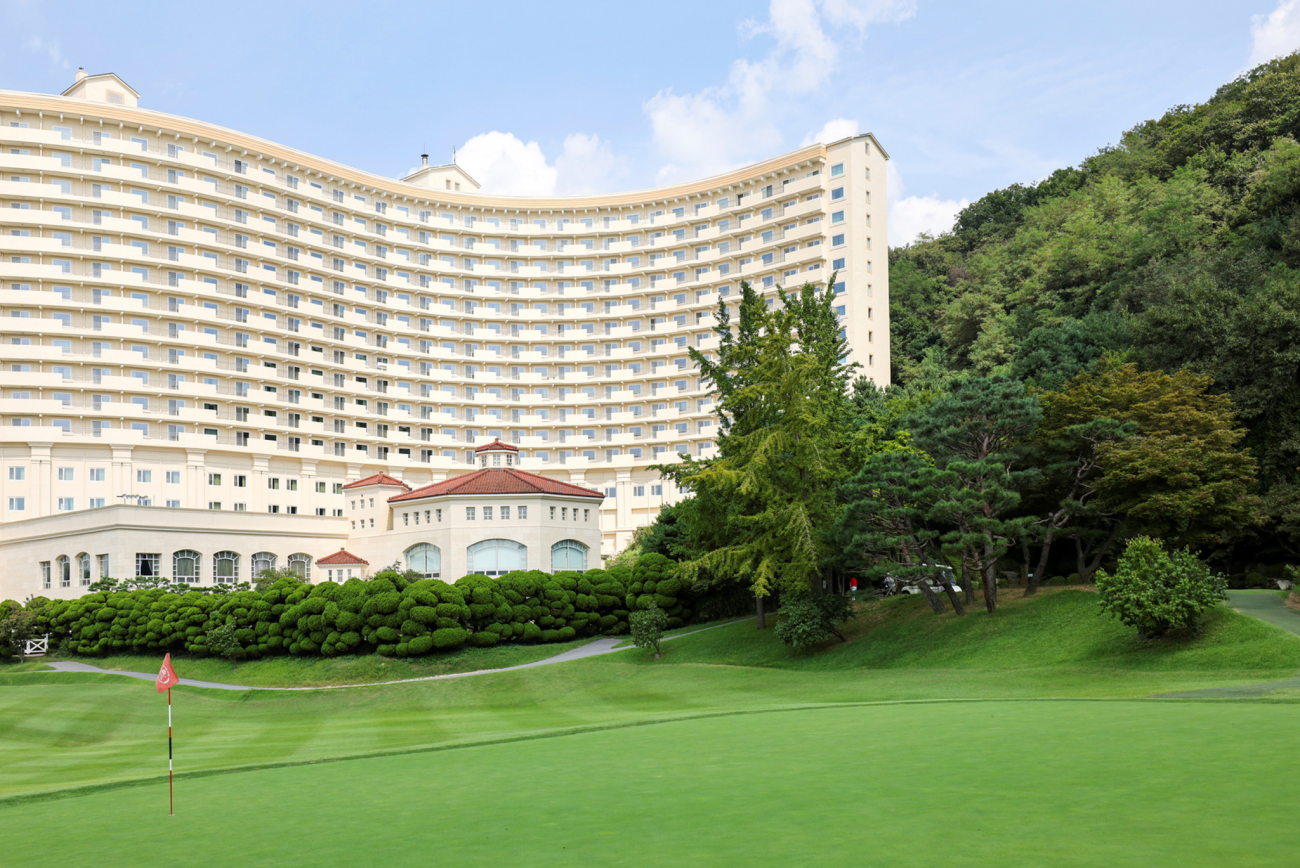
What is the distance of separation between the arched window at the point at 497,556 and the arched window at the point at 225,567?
20.3 metres

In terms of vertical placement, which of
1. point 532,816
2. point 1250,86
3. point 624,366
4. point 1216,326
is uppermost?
point 1250,86

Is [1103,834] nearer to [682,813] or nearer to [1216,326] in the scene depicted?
[682,813]

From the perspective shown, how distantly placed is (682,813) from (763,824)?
1.03 meters

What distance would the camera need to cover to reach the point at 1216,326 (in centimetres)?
4269

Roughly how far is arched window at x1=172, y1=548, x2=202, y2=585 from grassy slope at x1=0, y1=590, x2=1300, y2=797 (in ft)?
81.1

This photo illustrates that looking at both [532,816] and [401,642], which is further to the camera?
[401,642]

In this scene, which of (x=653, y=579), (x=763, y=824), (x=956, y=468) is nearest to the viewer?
(x=763, y=824)

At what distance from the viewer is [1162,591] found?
2634 centimetres

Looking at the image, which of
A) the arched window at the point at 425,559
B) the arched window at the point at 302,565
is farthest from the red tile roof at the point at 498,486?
the arched window at the point at 302,565

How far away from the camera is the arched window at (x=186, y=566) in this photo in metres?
66.9

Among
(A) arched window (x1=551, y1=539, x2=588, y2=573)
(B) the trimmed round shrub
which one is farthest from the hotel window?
(B) the trimmed round shrub

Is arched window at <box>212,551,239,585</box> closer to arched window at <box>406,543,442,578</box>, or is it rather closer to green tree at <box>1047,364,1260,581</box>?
arched window at <box>406,543,442,578</box>

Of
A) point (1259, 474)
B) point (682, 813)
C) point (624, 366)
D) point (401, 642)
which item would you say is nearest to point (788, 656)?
point (401, 642)

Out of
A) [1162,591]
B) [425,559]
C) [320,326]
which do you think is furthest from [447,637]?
[320,326]
